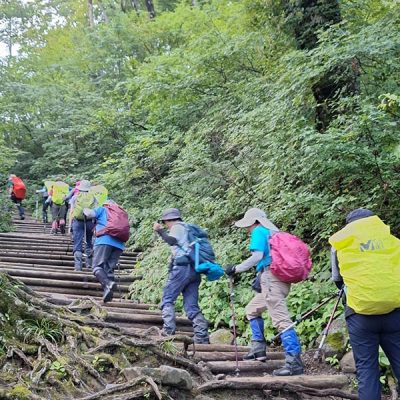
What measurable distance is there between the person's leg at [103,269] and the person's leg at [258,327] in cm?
279

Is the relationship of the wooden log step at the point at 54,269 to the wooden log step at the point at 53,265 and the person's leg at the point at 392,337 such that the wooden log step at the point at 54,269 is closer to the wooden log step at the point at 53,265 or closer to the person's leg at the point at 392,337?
the wooden log step at the point at 53,265

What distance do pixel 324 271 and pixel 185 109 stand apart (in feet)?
25.9

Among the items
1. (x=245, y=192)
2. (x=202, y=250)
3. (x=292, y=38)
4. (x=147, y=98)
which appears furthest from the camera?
(x=147, y=98)

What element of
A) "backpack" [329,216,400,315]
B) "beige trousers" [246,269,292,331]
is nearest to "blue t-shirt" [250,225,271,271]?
"beige trousers" [246,269,292,331]

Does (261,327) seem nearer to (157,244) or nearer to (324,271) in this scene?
(324,271)

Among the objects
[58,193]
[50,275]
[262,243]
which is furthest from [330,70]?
Result: [58,193]

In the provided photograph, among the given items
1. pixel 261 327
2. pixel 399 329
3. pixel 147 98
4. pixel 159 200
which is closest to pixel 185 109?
pixel 147 98

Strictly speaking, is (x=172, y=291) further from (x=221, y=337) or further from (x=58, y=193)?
(x=58, y=193)

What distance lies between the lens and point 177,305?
7910mm

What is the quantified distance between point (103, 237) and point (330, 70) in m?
4.41

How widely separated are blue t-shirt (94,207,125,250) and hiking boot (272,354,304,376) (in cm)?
366

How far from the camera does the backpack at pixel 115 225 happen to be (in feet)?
24.3

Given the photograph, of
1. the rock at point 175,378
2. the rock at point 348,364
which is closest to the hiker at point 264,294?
the rock at point 348,364

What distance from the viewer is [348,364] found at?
513 cm
